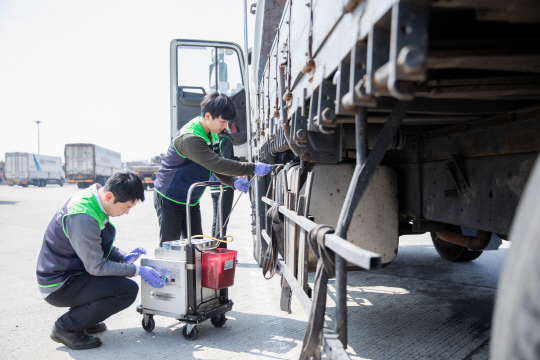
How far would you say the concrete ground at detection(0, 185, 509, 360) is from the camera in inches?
108

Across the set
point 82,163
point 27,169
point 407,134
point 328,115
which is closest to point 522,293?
point 328,115

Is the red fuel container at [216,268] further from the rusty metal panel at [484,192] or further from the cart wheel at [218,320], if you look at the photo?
the rusty metal panel at [484,192]

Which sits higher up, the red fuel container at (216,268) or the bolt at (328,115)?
the bolt at (328,115)

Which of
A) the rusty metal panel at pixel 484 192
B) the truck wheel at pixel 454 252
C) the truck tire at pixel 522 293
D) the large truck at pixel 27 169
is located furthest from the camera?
the large truck at pixel 27 169

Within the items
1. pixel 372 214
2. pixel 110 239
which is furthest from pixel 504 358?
pixel 110 239

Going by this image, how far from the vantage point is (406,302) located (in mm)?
3668

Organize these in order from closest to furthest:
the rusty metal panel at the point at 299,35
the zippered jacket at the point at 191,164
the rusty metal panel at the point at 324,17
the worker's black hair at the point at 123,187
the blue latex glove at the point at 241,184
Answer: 1. the rusty metal panel at the point at 324,17
2. the rusty metal panel at the point at 299,35
3. the worker's black hair at the point at 123,187
4. the zippered jacket at the point at 191,164
5. the blue latex glove at the point at 241,184

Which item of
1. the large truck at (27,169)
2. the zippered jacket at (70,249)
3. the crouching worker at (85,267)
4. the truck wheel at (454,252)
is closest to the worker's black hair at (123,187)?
the crouching worker at (85,267)

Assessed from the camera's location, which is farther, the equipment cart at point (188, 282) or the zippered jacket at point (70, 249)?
the equipment cart at point (188, 282)

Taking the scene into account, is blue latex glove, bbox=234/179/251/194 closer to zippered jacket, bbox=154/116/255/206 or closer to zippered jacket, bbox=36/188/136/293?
zippered jacket, bbox=154/116/255/206

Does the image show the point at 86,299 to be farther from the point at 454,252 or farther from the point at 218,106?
the point at 454,252

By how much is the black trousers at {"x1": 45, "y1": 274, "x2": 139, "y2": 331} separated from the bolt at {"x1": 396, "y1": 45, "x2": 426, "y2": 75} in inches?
106

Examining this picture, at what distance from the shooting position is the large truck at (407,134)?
1.01m

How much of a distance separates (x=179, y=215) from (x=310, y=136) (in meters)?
1.57
